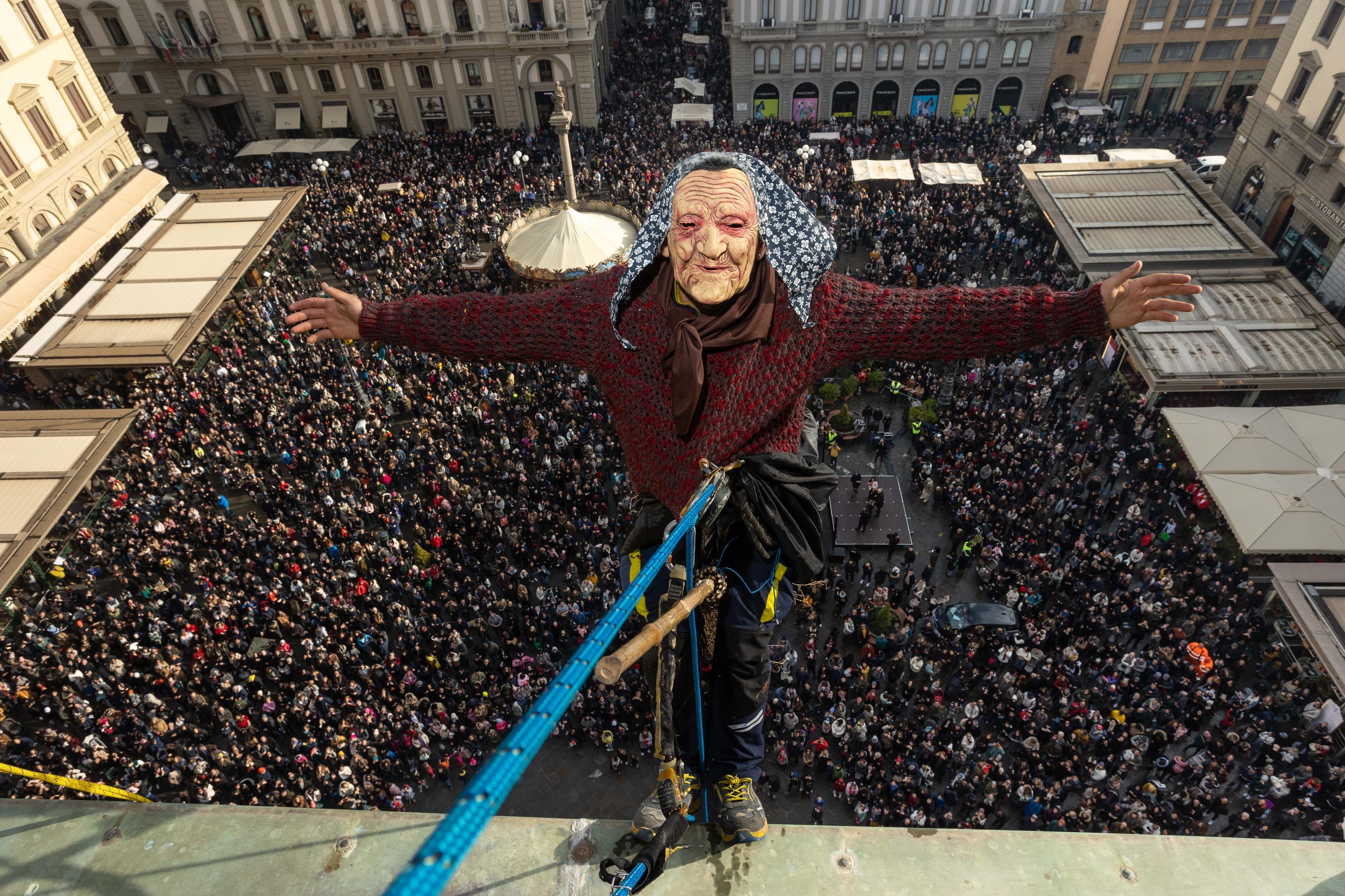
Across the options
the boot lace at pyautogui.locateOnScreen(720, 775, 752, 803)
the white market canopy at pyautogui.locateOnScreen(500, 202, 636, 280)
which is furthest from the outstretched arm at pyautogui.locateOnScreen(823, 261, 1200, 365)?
the white market canopy at pyautogui.locateOnScreen(500, 202, 636, 280)

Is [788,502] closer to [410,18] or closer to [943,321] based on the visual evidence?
[943,321]

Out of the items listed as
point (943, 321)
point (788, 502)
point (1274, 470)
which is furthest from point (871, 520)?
point (788, 502)

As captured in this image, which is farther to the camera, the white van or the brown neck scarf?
the white van

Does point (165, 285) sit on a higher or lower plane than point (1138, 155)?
lower

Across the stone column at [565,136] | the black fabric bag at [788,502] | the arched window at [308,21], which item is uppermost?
the arched window at [308,21]

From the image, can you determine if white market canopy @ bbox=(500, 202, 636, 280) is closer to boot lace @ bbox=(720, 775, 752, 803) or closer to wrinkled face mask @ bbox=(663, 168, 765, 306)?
wrinkled face mask @ bbox=(663, 168, 765, 306)

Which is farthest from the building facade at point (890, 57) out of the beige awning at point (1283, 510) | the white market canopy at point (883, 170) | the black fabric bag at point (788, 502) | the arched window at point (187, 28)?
the black fabric bag at point (788, 502)

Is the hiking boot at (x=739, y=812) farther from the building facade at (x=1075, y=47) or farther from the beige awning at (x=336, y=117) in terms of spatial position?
the beige awning at (x=336, y=117)
